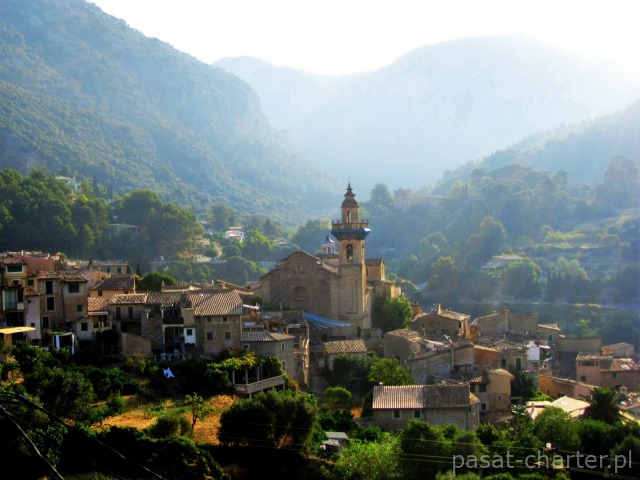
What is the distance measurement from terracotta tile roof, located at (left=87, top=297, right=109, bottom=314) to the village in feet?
0.14

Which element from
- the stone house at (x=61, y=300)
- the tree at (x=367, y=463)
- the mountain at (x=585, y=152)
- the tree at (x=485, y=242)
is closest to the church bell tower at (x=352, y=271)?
the stone house at (x=61, y=300)

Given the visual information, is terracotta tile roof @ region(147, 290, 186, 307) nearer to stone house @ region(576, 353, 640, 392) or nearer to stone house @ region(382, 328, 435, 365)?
stone house @ region(382, 328, 435, 365)

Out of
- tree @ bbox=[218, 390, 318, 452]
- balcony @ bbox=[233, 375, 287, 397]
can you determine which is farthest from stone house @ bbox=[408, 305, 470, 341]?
tree @ bbox=[218, 390, 318, 452]

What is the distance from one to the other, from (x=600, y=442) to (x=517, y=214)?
83291mm

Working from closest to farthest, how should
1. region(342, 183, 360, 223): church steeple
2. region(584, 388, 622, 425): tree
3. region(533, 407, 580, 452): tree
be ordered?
region(533, 407, 580, 452): tree → region(584, 388, 622, 425): tree → region(342, 183, 360, 223): church steeple

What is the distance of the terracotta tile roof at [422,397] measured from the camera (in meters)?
30.9

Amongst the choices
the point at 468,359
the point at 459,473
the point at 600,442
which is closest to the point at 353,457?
the point at 459,473

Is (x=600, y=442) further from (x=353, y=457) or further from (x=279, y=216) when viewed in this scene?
(x=279, y=216)

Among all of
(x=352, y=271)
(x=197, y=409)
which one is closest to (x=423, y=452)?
(x=197, y=409)

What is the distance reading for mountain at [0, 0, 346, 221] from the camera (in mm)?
104250

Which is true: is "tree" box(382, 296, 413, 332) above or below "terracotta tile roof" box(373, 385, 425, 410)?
above

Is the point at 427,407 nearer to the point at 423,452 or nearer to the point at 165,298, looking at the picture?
the point at 423,452

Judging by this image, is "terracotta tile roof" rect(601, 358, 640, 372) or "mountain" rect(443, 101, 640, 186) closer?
"terracotta tile roof" rect(601, 358, 640, 372)

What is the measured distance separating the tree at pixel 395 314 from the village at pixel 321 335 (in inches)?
23.9
